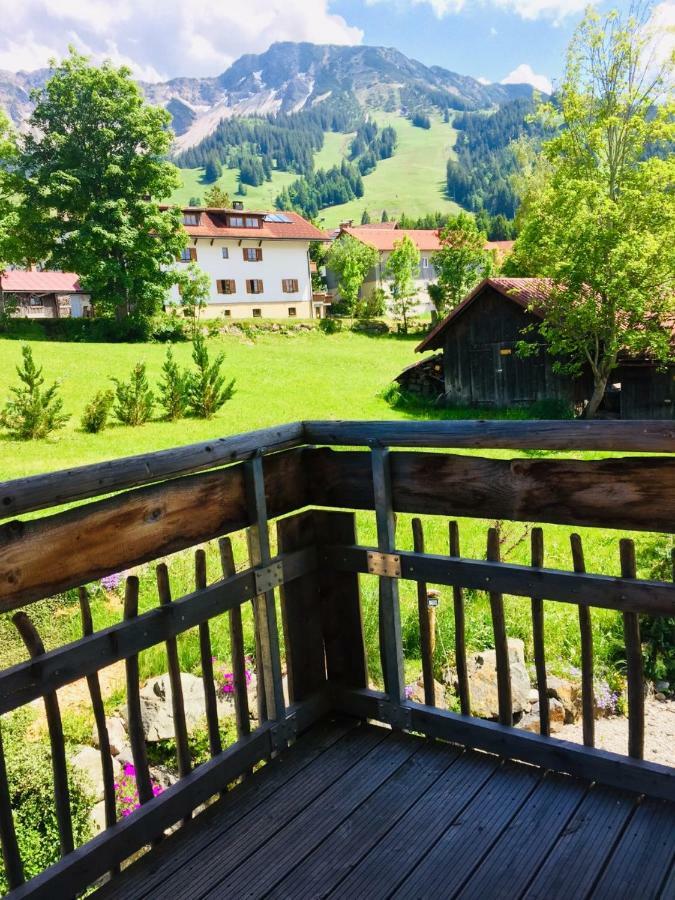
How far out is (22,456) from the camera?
1792 cm

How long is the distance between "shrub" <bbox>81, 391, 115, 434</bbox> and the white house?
3122cm

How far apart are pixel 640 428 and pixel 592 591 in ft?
2.25

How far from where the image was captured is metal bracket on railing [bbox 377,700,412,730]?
346cm

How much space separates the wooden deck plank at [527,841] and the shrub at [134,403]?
65.7ft

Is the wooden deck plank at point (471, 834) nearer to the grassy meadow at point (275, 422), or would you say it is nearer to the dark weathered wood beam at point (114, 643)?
the dark weathered wood beam at point (114, 643)

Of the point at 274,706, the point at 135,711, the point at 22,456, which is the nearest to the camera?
the point at 135,711

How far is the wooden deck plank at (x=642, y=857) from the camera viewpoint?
2.36m

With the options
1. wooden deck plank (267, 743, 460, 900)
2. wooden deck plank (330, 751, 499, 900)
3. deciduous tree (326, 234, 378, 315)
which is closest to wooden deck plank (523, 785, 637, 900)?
wooden deck plank (330, 751, 499, 900)

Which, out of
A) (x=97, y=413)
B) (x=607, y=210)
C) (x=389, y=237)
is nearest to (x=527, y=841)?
(x=97, y=413)

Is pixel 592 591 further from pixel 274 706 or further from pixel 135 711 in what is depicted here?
pixel 135 711

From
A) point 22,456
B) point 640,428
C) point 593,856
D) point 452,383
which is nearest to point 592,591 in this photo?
point 640,428

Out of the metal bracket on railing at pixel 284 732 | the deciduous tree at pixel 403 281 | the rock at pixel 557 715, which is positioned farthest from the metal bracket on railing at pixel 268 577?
the deciduous tree at pixel 403 281

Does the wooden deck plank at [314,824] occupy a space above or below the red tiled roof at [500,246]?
below

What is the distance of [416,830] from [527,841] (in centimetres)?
41
